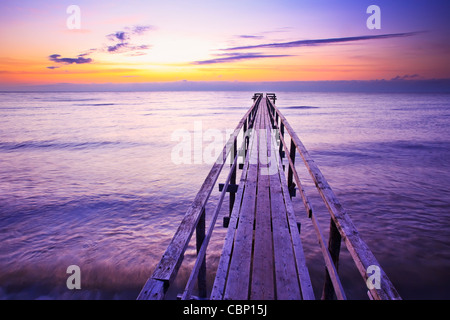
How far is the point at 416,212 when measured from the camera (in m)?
8.35

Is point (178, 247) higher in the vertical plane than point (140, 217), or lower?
higher

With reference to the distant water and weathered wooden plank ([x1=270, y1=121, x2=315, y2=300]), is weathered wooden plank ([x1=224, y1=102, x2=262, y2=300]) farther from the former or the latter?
the distant water

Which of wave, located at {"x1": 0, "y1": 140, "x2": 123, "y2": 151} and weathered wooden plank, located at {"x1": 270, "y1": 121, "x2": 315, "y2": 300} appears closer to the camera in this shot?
weathered wooden plank, located at {"x1": 270, "y1": 121, "x2": 315, "y2": 300}

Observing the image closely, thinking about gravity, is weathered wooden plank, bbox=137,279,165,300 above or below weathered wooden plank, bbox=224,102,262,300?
above

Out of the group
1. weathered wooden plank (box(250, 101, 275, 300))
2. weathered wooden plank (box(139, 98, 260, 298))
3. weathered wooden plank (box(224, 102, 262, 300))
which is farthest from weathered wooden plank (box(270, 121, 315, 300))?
weathered wooden plank (box(139, 98, 260, 298))

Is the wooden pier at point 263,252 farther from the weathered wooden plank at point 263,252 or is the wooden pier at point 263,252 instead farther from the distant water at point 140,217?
the distant water at point 140,217

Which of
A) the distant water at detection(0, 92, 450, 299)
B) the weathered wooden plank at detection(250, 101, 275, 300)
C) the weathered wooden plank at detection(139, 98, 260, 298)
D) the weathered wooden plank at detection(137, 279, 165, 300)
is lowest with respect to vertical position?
the distant water at detection(0, 92, 450, 299)

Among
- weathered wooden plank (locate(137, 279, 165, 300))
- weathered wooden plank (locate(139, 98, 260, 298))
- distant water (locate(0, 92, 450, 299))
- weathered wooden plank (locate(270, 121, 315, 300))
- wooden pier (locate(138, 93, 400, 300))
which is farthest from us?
distant water (locate(0, 92, 450, 299))

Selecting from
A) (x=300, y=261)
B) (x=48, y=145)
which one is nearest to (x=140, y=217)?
(x=300, y=261)

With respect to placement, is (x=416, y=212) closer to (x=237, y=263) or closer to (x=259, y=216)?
(x=259, y=216)

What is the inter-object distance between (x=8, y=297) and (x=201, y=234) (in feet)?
15.3

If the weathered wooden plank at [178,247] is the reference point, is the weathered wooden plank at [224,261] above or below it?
below

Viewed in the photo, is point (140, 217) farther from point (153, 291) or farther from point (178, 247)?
point (153, 291)

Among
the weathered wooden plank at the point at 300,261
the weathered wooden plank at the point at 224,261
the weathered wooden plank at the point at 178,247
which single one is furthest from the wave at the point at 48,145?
the weathered wooden plank at the point at 178,247
